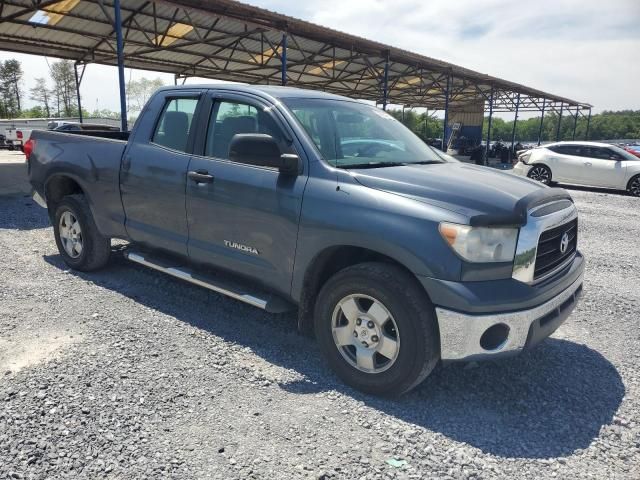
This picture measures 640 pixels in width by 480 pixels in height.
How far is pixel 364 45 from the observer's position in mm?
16438

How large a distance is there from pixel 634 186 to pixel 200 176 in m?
14.4

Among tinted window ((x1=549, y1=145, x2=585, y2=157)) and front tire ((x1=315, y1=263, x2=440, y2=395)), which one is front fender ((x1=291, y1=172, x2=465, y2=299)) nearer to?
front tire ((x1=315, y1=263, x2=440, y2=395))

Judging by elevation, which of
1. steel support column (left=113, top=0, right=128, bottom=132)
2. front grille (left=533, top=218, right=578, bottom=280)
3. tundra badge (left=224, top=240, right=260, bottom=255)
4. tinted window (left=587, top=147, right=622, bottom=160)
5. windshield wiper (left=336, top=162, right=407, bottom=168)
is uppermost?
steel support column (left=113, top=0, right=128, bottom=132)

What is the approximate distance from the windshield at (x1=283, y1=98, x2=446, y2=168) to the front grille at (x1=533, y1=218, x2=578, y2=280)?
1.13 metres

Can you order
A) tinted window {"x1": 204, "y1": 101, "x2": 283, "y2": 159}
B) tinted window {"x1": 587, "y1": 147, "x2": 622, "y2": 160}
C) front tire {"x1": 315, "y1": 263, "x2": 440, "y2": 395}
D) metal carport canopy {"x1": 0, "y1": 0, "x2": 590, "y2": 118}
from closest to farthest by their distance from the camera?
front tire {"x1": 315, "y1": 263, "x2": 440, "y2": 395} < tinted window {"x1": 204, "y1": 101, "x2": 283, "y2": 159} < metal carport canopy {"x1": 0, "y1": 0, "x2": 590, "y2": 118} < tinted window {"x1": 587, "y1": 147, "x2": 622, "y2": 160}

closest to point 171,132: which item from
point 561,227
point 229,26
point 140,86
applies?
point 561,227

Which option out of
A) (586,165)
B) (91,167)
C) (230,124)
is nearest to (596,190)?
(586,165)

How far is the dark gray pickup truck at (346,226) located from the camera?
8.68 ft

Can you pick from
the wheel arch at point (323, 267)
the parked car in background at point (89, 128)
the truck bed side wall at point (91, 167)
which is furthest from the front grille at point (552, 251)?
the parked car in background at point (89, 128)

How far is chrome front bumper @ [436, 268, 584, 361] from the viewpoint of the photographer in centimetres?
258

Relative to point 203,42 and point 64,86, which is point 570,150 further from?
point 64,86

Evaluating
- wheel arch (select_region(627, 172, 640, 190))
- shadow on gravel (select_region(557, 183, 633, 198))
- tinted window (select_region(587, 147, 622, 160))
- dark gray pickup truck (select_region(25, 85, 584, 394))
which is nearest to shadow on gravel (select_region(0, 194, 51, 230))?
dark gray pickup truck (select_region(25, 85, 584, 394))

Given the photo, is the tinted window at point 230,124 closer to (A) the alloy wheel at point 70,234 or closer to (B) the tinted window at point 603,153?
(A) the alloy wheel at point 70,234

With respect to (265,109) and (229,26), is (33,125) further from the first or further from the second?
(265,109)
